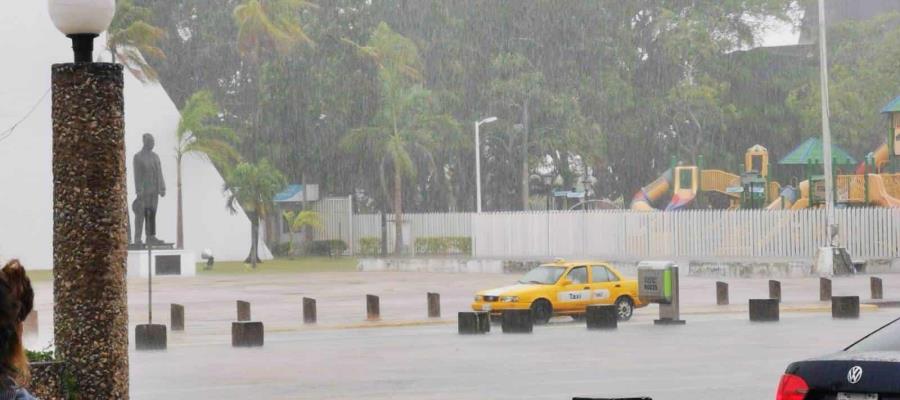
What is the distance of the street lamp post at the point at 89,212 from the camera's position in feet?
28.5

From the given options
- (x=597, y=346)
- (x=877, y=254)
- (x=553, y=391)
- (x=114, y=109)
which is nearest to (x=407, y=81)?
(x=877, y=254)

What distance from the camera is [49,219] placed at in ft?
191

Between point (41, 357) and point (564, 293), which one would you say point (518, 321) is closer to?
point (564, 293)

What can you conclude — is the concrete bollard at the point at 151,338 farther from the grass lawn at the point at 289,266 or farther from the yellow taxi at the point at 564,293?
the grass lawn at the point at 289,266

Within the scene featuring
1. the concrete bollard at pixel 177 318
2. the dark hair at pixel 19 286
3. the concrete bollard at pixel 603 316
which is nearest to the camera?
the dark hair at pixel 19 286

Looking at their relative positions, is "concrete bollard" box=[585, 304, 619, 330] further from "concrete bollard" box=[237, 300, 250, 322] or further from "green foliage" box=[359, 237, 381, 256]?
"green foliage" box=[359, 237, 381, 256]

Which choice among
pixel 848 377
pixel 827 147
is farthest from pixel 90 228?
pixel 827 147

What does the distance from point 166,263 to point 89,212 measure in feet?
150

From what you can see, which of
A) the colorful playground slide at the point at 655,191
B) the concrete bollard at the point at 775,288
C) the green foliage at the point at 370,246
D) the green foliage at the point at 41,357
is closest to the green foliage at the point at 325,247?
the green foliage at the point at 370,246

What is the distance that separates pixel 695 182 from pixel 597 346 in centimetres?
3634

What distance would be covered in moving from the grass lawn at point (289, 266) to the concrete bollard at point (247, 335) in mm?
32386

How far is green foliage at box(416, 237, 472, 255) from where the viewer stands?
6443cm

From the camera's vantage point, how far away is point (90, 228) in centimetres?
885

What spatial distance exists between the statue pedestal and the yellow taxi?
1114 inches
